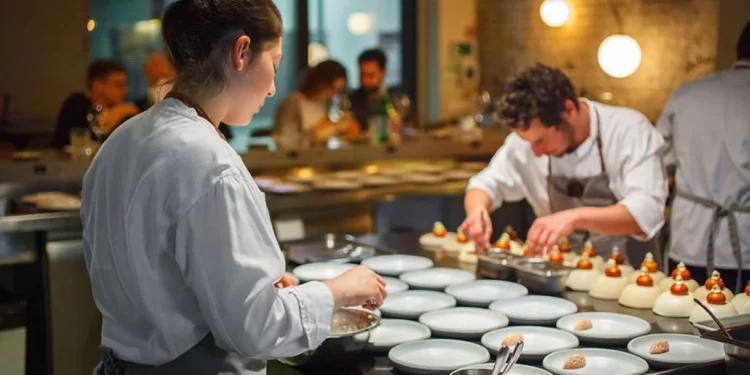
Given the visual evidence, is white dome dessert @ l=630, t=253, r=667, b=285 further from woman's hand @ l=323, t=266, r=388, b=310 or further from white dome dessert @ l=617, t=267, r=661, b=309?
woman's hand @ l=323, t=266, r=388, b=310

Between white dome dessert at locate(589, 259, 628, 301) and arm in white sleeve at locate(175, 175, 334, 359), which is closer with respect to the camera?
arm in white sleeve at locate(175, 175, 334, 359)

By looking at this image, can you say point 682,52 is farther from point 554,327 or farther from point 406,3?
point 554,327

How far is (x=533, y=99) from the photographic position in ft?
9.68

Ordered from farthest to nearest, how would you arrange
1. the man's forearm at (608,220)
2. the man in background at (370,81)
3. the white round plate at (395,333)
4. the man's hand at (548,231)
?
the man in background at (370,81), the man's forearm at (608,220), the man's hand at (548,231), the white round plate at (395,333)

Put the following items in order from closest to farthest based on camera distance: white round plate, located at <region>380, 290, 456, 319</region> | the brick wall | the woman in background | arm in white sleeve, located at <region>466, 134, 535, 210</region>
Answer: white round plate, located at <region>380, 290, 456, 319</region>
arm in white sleeve, located at <region>466, 134, 535, 210</region>
the brick wall
the woman in background

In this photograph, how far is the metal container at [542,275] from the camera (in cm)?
259

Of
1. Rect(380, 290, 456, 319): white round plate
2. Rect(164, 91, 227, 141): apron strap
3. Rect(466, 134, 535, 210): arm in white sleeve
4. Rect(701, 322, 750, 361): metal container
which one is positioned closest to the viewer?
Rect(164, 91, 227, 141): apron strap

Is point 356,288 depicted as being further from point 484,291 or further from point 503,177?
point 503,177

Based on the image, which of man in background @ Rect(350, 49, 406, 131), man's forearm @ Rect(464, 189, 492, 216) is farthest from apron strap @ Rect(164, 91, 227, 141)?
man in background @ Rect(350, 49, 406, 131)

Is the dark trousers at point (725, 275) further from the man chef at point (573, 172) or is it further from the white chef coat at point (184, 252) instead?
the white chef coat at point (184, 252)

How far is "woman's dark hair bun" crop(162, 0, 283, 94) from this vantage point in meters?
1.54

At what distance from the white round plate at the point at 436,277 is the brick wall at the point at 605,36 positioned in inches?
148

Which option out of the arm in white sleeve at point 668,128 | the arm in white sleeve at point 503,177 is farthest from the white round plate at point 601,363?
the arm in white sleeve at point 668,128

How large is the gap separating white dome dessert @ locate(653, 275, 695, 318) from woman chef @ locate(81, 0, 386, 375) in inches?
43.1
